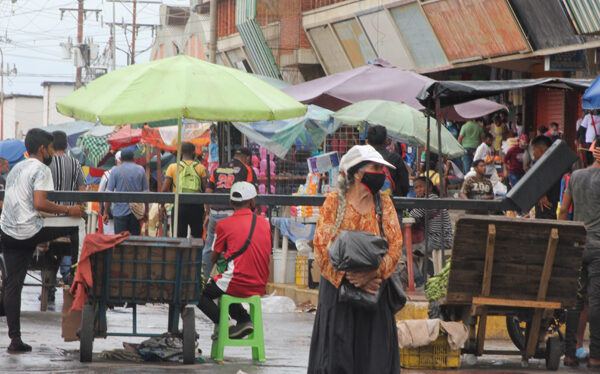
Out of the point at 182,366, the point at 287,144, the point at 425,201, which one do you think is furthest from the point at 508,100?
the point at 182,366

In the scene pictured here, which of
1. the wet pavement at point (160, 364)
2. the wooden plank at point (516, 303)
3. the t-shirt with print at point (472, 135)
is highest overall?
the t-shirt with print at point (472, 135)

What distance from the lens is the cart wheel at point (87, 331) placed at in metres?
8.01

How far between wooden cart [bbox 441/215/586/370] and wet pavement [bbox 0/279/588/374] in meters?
0.66

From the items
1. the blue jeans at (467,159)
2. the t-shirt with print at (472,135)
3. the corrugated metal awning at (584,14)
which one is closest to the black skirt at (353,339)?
the corrugated metal awning at (584,14)

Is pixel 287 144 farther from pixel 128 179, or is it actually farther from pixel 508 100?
pixel 508 100

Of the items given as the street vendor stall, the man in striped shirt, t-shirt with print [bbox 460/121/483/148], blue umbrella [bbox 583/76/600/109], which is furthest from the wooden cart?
t-shirt with print [bbox 460/121/483/148]

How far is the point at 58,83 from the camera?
76812mm

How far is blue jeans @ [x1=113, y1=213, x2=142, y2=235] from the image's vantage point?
46.8ft

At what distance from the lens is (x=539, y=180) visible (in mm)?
8648

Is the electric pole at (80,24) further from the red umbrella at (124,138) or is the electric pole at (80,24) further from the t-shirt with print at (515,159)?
the t-shirt with print at (515,159)

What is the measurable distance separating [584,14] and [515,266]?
37.3 feet

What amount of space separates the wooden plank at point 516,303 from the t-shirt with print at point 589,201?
875 millimetres

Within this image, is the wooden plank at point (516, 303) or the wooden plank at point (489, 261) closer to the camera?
the wooden plank at point (489, 261)

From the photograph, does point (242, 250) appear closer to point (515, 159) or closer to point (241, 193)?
point (241, 193)
